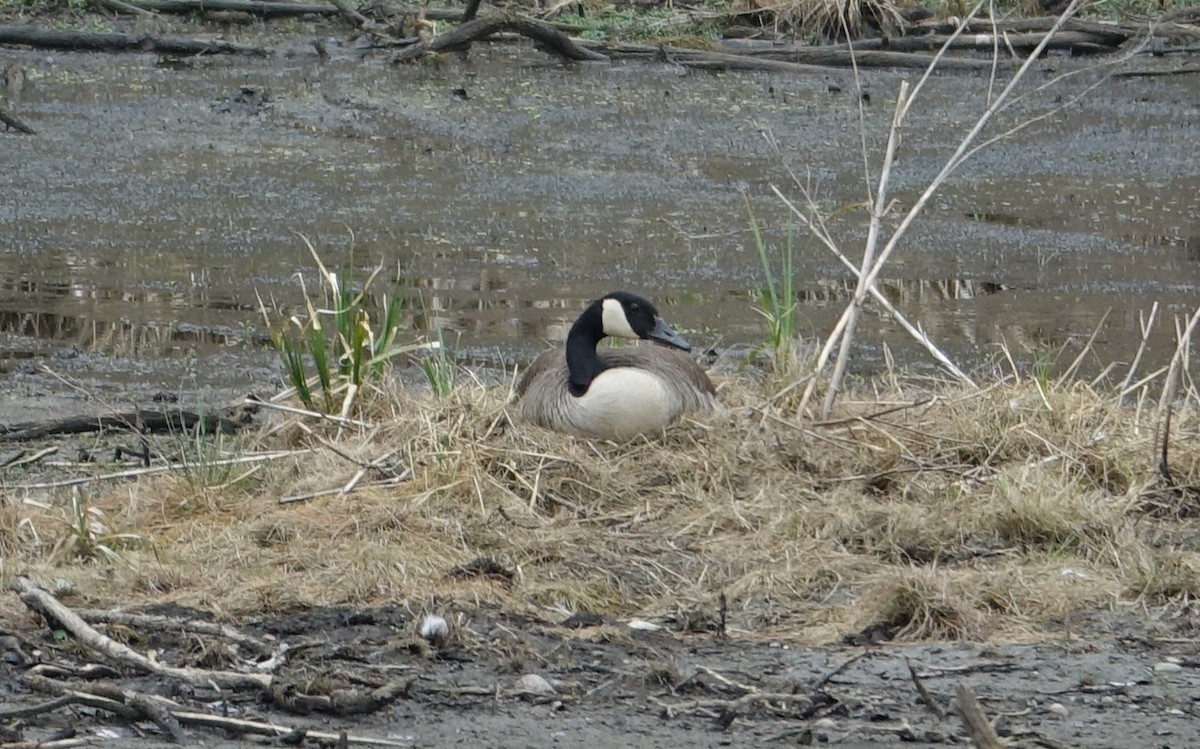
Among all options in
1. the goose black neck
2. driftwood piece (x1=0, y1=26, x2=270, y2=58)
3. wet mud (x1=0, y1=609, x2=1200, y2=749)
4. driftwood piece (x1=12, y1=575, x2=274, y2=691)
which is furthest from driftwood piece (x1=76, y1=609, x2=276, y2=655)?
driftwood piece (x1=0, y1=26, x2=270, y2=58)

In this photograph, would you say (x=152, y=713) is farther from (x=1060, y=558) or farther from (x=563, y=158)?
(x=563, y=158)

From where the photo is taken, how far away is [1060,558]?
6332 mm

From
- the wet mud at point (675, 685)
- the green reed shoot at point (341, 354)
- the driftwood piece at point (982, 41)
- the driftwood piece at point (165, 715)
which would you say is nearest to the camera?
the driftwood piece at point (165, 715)

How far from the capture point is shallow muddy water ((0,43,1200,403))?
10.2 metres

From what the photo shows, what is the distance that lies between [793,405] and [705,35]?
11.8 metres

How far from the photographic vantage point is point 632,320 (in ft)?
25.1

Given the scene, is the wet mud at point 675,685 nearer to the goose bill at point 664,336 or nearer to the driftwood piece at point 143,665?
the driftwood piece at point 143,665

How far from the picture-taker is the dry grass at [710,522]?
582cm

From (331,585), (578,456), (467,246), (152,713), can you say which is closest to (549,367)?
(578,456)

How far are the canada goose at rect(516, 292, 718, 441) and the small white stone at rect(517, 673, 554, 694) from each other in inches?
88.6

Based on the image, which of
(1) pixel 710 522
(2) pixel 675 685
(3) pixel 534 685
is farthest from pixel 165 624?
(1) pixel 710 522

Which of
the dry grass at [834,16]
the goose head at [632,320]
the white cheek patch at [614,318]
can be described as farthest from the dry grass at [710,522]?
the dry grass at [834,16]

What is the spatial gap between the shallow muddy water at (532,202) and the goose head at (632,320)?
82 cm

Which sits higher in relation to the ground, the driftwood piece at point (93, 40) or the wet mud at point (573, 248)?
the driftwood piece at point (93, 40)
